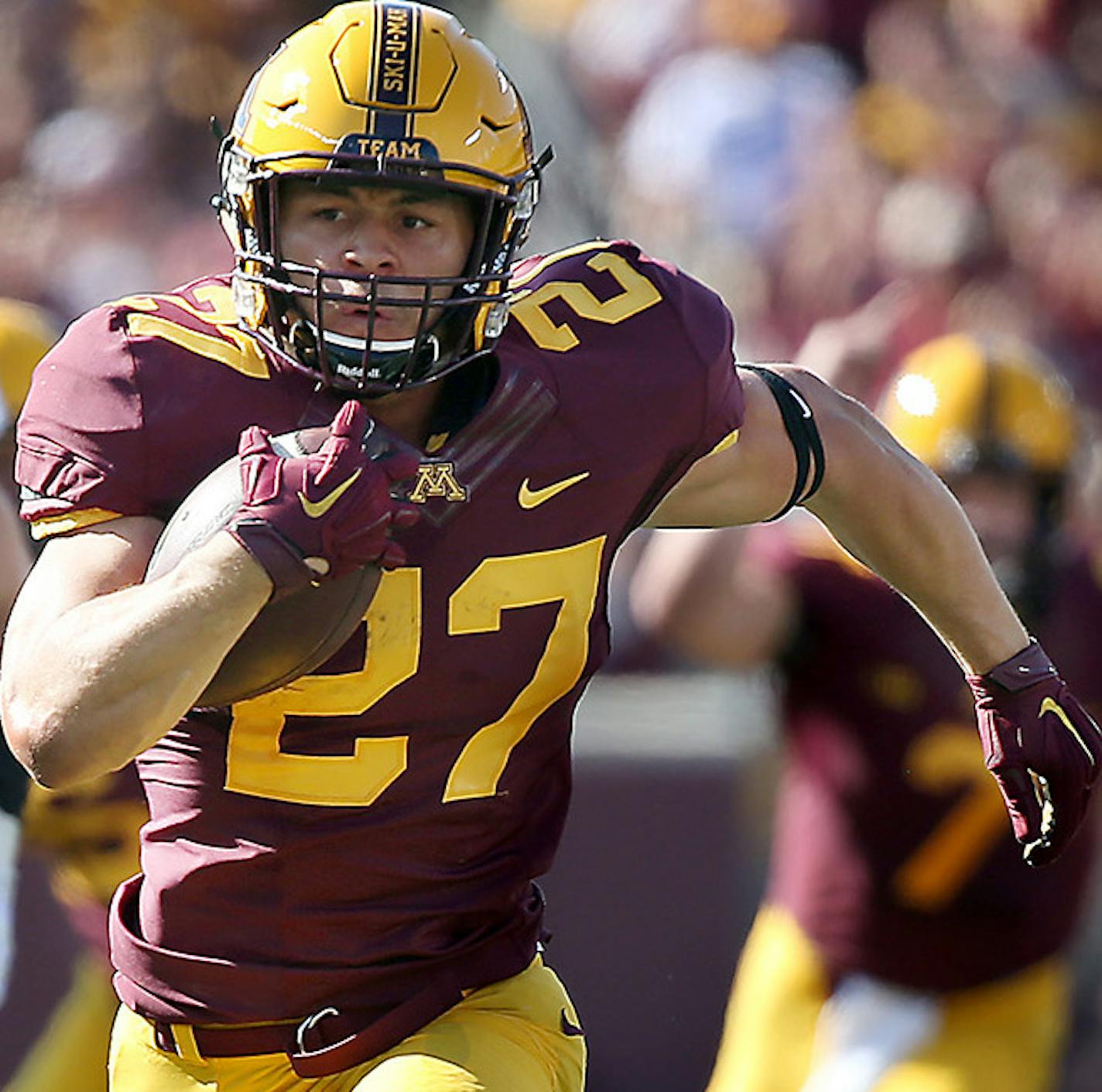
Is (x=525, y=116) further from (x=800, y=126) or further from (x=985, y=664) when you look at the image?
(x=800, y=126)

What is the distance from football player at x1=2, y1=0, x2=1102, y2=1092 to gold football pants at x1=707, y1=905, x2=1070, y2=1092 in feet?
5.05

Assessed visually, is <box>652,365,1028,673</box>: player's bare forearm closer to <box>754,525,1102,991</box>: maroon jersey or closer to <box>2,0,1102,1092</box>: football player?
<box>2,0,1102,1092</box>: football player

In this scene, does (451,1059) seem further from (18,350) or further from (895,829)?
(18,350)

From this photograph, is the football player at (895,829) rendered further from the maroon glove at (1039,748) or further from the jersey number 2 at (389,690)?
the jersey number 2 at (389,690)

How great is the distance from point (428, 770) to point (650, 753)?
7.64 ft

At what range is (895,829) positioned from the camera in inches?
163

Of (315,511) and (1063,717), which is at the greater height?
(315,511)

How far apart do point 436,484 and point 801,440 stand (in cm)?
59

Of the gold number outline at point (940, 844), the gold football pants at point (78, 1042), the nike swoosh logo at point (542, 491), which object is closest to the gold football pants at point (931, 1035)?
the gold number outline at point (940, 844)

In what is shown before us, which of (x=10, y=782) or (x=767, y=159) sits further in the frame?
(x=767, y=159)

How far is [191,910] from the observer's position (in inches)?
101

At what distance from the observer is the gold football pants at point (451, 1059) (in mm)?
2406

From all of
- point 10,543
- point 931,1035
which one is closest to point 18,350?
point 10,543

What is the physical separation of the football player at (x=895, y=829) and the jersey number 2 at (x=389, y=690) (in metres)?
1.50
